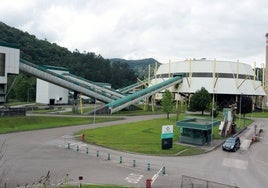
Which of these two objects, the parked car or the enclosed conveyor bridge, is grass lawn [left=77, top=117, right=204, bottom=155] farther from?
the enclosed conveyor bridge

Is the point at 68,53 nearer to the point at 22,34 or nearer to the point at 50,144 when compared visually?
the point at 22,34

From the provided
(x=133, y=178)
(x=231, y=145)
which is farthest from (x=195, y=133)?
(x=133, y=178)

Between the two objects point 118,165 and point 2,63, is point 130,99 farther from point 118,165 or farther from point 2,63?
point 118,165

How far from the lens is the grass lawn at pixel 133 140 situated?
32.9 metres

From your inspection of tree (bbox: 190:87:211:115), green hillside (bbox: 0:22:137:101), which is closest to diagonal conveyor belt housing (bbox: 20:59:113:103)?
tree (bbox: 190:87:211:115)

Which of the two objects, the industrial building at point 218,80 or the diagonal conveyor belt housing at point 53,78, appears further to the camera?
the industrial building at point 218,80

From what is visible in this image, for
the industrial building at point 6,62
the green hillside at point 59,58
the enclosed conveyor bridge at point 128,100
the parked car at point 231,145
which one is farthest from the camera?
the green hillside at point 59,58

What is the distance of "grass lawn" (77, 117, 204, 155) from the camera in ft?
108

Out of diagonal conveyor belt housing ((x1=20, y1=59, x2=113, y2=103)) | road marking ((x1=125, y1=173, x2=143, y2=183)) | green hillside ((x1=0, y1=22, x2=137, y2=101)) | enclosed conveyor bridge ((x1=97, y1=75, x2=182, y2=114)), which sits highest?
green hillside ((x1=0, y1=22, x2=137, y2=101))

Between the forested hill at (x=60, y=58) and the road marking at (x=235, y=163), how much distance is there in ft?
439

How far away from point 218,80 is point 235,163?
73116 mm

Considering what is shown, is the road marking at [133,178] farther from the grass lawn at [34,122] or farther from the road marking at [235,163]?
the grass lawn at [34,122]

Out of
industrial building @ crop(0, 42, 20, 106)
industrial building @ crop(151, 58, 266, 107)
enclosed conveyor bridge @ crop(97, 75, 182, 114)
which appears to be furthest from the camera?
industrial building @ crop(151, 58, 266, 107)

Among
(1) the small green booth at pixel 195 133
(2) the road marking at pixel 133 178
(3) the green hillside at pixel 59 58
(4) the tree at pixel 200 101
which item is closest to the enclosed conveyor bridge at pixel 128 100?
(4) the tree at pixel 200 101
